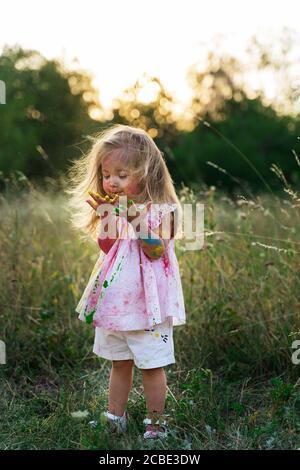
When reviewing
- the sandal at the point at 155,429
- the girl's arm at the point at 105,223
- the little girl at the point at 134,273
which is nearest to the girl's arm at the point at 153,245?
the little girl at the point at 134,273

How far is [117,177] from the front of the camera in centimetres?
254

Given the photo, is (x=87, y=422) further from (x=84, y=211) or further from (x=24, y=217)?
(x=24, y=217)

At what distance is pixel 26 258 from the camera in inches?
158

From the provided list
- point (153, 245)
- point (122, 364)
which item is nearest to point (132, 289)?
point (153, 245)

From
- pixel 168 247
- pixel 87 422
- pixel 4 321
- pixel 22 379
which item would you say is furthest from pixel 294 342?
pixel 4 321

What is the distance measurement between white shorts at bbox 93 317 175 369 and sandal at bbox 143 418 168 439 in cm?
22

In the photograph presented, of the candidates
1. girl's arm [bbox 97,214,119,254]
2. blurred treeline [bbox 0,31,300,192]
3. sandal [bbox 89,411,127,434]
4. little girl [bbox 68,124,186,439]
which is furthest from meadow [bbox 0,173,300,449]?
blurred treeline [bbox 0,31,300,192]

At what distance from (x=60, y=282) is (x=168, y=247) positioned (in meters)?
1.53

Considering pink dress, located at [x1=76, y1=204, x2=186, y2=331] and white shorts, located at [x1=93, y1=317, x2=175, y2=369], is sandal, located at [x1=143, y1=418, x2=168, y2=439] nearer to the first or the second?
white shorts, located at [x1=93, y1=317, x2=175, y2=369]

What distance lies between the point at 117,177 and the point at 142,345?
0.68 metres

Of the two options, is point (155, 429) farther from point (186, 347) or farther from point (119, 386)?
point (186, 347)

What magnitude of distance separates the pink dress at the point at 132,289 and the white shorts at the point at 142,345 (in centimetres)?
6

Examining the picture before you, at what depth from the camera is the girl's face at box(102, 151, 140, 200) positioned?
2.54m

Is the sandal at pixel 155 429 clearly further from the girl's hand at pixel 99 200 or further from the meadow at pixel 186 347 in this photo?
the girl's hand at pixel 99 200
